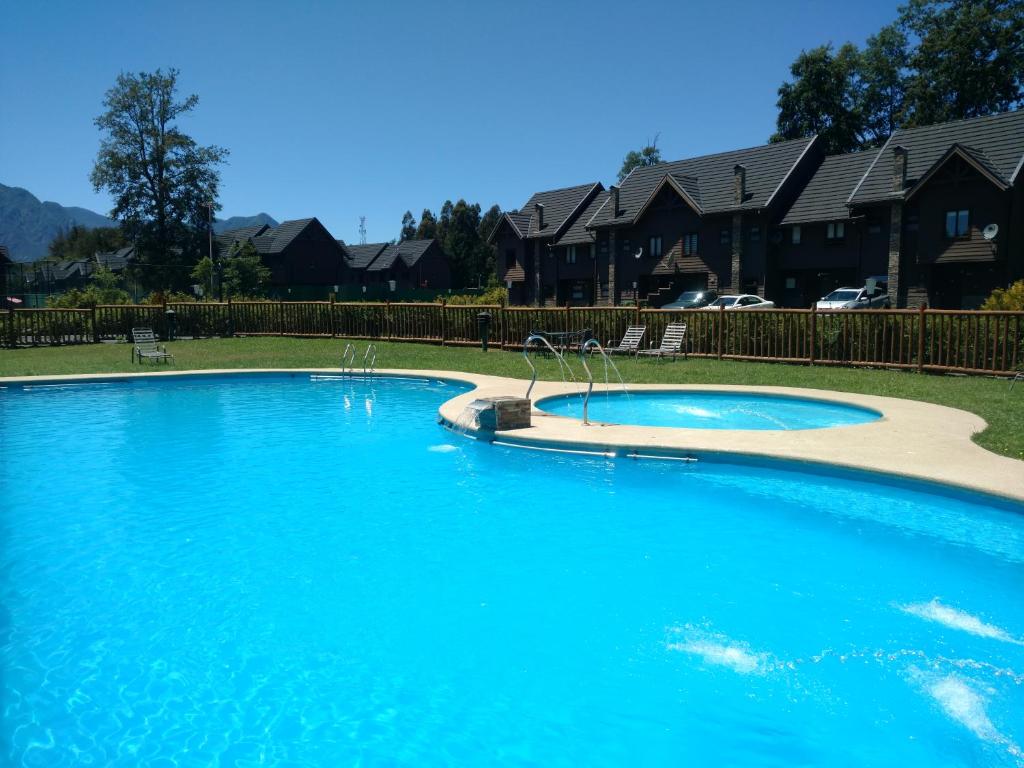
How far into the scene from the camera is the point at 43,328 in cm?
2766

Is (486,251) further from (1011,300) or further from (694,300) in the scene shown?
(1011,300)

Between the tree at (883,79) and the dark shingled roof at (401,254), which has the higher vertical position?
the tree at (883,79)

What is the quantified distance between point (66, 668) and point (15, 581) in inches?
77.0

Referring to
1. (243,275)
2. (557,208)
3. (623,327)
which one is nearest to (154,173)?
(243,275)

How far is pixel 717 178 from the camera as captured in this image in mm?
43875

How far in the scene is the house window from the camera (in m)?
31.6

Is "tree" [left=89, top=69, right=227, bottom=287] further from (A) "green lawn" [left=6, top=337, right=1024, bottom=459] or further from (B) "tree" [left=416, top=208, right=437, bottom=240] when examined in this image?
(B) "tree" [left=416, top=208, right=437, bottom=240]

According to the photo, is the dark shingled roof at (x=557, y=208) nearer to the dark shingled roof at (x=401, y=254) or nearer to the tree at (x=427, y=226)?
the dark shingled roof at (x=401, y=254)

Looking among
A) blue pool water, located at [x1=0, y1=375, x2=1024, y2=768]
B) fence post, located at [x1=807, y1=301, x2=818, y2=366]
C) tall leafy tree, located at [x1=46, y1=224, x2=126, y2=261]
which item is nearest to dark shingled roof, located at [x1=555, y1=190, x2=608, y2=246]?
fence post, located at [x1=807, y1=301, x2=818, y2=366]

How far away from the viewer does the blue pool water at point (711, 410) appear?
11956 millimetres

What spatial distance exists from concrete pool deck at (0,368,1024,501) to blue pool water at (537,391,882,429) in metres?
0.38

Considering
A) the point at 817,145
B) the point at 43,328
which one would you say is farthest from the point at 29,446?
the point at 817,145

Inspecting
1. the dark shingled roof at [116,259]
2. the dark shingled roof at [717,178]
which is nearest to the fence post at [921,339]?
the dark shingled roof at [717,178]

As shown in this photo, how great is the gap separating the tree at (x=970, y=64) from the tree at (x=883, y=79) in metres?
3.55
